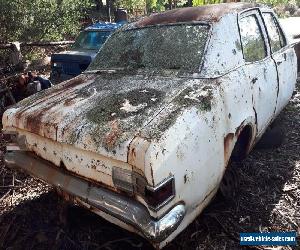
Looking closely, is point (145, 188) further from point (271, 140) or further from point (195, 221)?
point (271, 140)

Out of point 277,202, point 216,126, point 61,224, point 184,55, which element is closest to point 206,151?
point 216,126

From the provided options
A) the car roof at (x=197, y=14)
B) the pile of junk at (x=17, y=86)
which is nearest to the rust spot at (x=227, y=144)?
the car roof at (x=197, y=14)

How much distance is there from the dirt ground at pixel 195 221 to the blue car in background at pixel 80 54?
3787mm

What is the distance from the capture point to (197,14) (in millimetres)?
3533

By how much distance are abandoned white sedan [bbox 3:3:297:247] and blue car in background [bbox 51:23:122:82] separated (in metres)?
3.50

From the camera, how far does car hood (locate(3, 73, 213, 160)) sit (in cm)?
250

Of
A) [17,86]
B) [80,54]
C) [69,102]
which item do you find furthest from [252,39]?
[80,54]

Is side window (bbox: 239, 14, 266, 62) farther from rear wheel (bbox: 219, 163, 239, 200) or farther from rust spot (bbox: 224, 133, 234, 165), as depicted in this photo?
rear wheel (bbox: 219, 163, 239, 200)

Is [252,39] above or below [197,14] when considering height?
below

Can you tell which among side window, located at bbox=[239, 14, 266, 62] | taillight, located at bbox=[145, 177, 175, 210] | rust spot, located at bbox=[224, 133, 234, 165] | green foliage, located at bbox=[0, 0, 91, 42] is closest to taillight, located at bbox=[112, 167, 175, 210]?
taillight, located at bbox=[145, 177, 175, 210]

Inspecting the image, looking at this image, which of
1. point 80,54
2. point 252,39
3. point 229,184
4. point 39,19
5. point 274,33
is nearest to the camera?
point 229,184

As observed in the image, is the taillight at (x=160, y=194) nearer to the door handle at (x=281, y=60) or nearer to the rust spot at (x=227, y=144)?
the rust spot at (x=227, y=144)

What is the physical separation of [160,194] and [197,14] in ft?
6.73

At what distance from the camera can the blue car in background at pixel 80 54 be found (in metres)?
7.37
